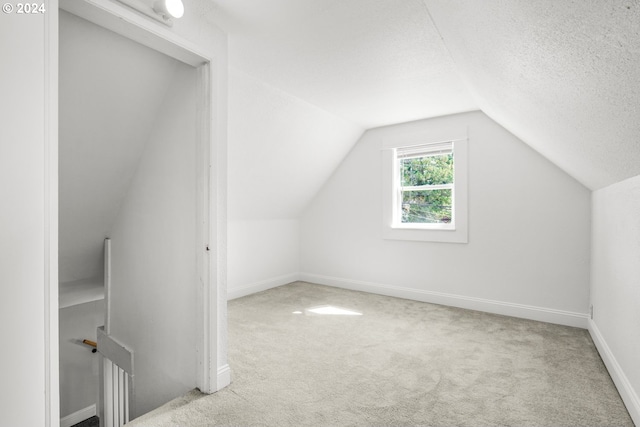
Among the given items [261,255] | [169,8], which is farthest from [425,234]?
[169,8]

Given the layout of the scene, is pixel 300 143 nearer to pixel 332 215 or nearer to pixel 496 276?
pixel 332 215

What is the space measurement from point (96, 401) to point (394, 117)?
4.35 m

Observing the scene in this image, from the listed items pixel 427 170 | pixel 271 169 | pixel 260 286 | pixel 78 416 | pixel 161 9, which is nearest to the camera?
pixel 161 9

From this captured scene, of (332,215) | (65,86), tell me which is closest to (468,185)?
(332,215)

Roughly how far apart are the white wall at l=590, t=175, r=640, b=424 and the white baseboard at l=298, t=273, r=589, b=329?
39 centimetres

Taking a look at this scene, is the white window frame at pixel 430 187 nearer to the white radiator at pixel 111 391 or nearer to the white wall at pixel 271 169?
the white wall at pixel 271 169

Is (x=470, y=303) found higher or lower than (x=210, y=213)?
lower

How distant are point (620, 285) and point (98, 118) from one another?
11.0ft

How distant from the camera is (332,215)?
466 cm

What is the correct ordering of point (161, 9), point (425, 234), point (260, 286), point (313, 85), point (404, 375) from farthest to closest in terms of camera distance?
point (260, 286) < point (425, 234) < point (313, 85) < point (404, 375) < point (161, 9)

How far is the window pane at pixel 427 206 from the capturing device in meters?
3.89

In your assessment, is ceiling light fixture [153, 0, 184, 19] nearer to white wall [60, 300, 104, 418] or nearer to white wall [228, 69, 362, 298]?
white wall [228, 69, 362, 298]

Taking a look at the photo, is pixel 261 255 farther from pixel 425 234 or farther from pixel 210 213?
pixel 210 213

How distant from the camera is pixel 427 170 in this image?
157 inches
